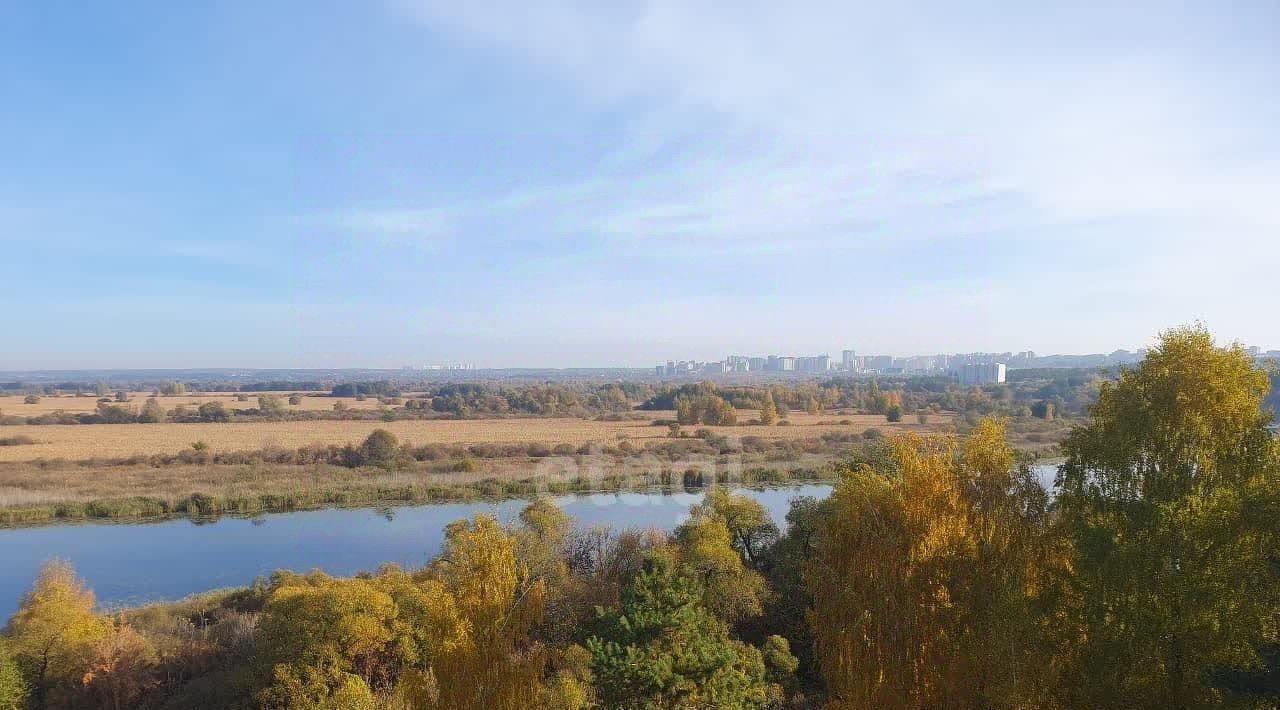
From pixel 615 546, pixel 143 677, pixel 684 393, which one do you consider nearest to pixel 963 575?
pixel 615 546

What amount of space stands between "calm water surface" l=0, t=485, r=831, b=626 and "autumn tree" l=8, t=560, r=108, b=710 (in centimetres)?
788

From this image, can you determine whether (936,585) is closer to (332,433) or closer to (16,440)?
(332,433)

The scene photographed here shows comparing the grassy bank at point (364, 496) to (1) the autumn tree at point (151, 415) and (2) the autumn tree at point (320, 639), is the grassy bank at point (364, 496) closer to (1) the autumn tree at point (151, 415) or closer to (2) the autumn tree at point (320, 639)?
(2) the autumn tree at point (320, 639)

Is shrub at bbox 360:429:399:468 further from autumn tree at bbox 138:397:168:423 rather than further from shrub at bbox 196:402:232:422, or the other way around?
autumn tree at bbox 138:397:168:423

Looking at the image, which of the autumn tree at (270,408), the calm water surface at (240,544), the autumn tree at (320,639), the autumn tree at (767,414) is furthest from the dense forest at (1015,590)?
the autumn tree at (270,408)

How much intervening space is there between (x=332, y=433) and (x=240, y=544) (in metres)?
27.3

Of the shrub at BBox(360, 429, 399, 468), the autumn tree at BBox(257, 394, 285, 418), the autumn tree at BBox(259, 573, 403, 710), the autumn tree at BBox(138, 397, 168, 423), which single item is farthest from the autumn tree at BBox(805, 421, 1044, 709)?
the autumn tree at BBox(257, 394, 285, 418)

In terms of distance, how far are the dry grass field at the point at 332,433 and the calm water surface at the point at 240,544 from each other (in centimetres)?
1504

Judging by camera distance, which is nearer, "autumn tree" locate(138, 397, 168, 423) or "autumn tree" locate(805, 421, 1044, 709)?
"autumn tree" locate(805, 421, 1044, 709)

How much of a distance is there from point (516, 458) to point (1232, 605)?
3659cm

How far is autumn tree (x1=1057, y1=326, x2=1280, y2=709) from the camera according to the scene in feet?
18.4

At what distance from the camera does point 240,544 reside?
24.6m

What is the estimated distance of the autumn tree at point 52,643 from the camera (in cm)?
1112

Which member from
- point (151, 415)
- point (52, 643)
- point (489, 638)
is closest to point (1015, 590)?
point (489, 638)
